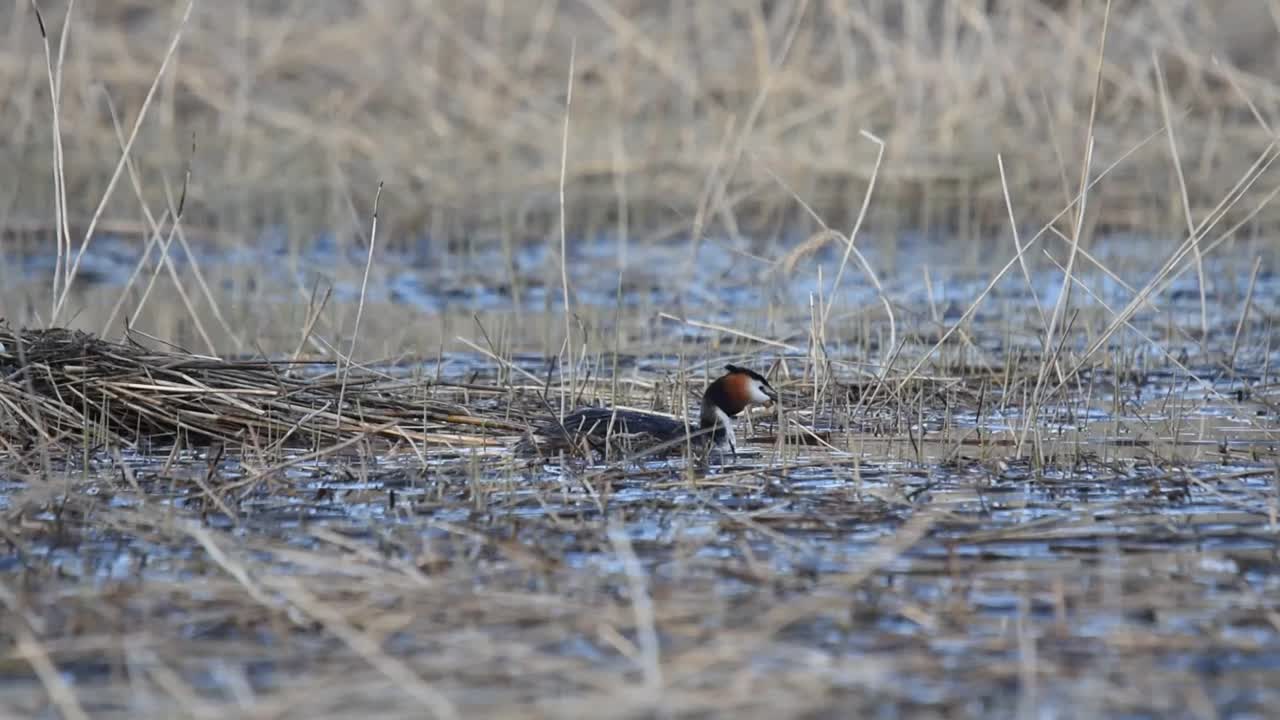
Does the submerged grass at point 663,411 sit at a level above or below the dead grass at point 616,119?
below

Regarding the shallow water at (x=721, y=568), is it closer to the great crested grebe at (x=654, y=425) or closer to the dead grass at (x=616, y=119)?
the great crested grebe at (x=654, y=425)

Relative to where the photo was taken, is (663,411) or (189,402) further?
(663,411)

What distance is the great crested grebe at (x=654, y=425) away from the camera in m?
6.01

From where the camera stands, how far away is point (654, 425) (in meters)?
6.20

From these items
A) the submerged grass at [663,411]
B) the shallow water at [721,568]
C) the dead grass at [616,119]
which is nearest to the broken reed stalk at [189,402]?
the submerged grass at [663,411]

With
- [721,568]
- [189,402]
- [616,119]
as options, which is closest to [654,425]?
[189,402]

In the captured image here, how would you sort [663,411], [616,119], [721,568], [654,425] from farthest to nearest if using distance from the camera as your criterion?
[616,119]
[663,411]
[654,425]
[721,568]

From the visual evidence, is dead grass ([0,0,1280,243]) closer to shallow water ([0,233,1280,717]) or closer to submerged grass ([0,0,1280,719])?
submerged grass ([0,0,1280,719])

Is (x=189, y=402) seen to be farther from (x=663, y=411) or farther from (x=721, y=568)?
(x=721, y=568)

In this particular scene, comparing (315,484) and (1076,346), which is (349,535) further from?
(1076,346)

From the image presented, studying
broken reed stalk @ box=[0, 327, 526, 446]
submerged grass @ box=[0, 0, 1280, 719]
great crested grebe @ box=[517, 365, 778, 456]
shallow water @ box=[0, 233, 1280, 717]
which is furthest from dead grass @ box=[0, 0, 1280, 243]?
shallow water @ box=[0, 233, 1280, 717]

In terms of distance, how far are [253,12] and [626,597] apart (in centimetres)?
1346

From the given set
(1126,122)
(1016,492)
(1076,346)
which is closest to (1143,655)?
(1016,492)

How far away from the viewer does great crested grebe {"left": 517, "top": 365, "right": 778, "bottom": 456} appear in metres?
6.01
